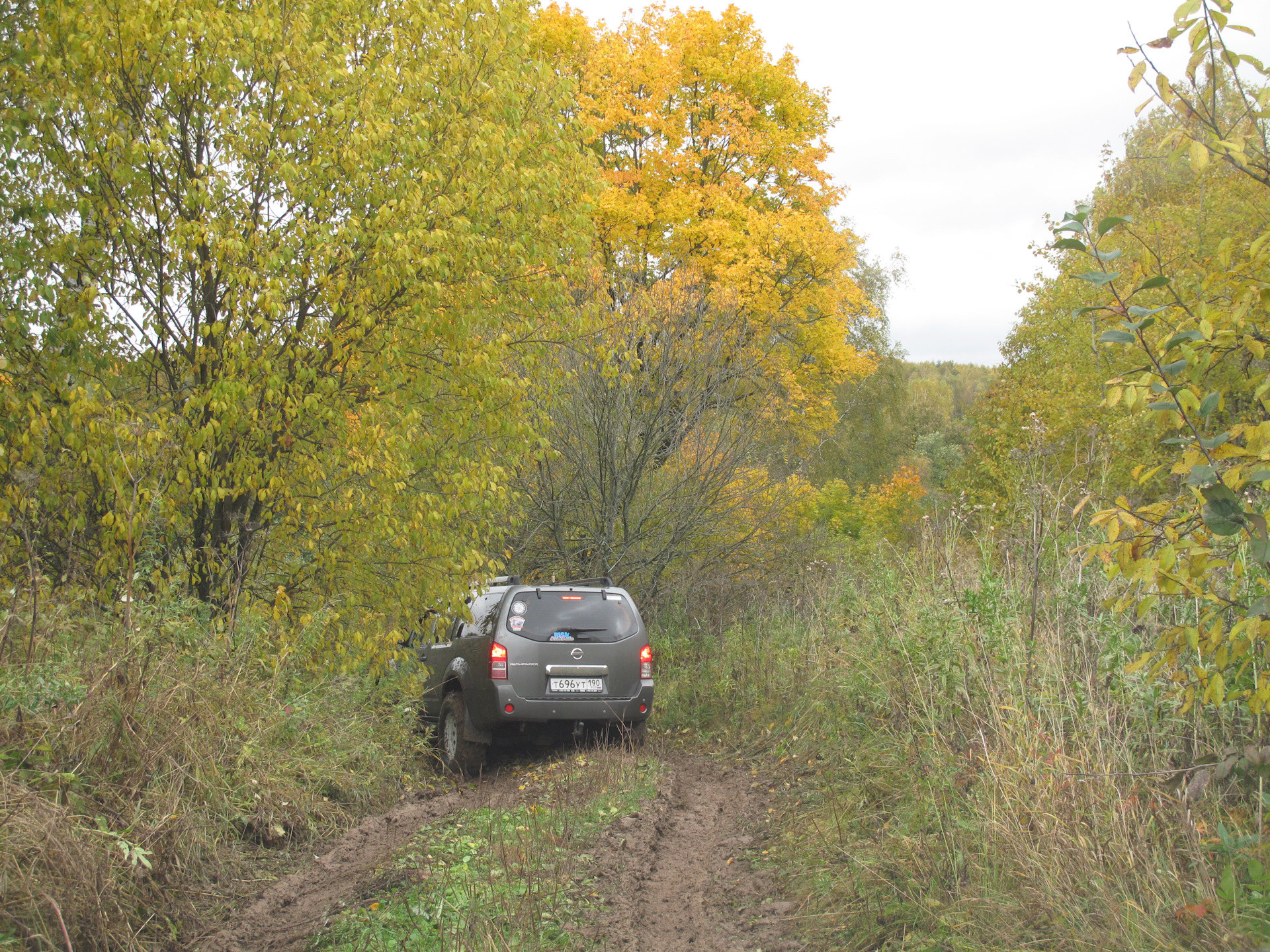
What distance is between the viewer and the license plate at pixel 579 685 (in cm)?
909

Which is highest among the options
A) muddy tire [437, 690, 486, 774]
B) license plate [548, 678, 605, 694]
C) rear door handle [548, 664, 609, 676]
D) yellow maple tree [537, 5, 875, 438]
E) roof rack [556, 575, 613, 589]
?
yellow maple tree [537, 5, 875, 438]

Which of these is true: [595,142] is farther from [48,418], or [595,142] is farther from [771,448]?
[48,418]

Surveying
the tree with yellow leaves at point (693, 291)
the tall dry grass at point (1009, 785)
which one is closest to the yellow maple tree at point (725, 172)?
the tree with yellow leaves at point (693, 291)

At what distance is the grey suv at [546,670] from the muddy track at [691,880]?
1.57 metres

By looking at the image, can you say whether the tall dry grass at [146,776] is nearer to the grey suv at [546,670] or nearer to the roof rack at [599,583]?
the grey suv at [546,670]

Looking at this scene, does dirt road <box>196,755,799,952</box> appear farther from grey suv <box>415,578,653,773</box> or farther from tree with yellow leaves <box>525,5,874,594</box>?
tree with yellow leaves <box>525,5,874,594</box>

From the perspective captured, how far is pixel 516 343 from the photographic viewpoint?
957 cm

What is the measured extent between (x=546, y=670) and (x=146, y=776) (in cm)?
446

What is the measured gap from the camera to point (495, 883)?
194 inches

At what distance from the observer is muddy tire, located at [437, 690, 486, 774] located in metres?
9.38

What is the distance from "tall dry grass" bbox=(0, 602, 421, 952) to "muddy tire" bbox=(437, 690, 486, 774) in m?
2.24

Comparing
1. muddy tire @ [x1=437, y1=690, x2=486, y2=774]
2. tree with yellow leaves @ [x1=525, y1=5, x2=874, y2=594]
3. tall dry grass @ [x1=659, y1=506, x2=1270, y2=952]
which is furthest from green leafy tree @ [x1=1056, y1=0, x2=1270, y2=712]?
tree with yellow leaves @ [x1=525, y1=5, x2=874, y2=594]

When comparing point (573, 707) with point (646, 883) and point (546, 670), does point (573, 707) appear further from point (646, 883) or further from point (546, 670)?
point (646, 883)

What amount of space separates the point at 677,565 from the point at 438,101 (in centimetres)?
885
